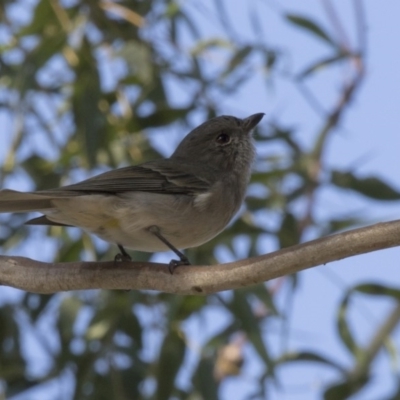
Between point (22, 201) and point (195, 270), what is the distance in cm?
81

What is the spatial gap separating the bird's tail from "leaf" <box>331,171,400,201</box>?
54.9 inches

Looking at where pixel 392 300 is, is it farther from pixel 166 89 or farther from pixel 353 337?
pixel 166 89

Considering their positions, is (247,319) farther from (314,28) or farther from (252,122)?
(314,28)

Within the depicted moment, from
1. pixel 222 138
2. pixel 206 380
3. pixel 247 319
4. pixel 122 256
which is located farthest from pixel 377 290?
pixel 122 256

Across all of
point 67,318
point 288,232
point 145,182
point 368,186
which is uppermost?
point 368,186

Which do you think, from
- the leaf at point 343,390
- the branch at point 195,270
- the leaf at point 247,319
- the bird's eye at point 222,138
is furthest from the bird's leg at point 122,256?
the leaf at point 343,390

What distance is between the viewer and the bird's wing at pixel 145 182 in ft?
11.6

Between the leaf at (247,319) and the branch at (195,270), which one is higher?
the leaf at (247,319)

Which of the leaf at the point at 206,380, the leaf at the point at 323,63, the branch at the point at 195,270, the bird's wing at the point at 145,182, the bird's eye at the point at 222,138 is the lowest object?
the branch at the point at 195,270

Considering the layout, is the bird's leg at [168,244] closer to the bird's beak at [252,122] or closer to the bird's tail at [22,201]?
the bird's tail at [22,201]

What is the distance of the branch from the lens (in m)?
2.53

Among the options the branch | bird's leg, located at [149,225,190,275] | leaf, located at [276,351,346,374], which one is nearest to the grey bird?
bird's leg, located at [149,225,190,275]

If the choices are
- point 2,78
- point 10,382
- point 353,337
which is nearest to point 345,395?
Answer: point 353,337

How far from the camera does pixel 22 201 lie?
3410mm
